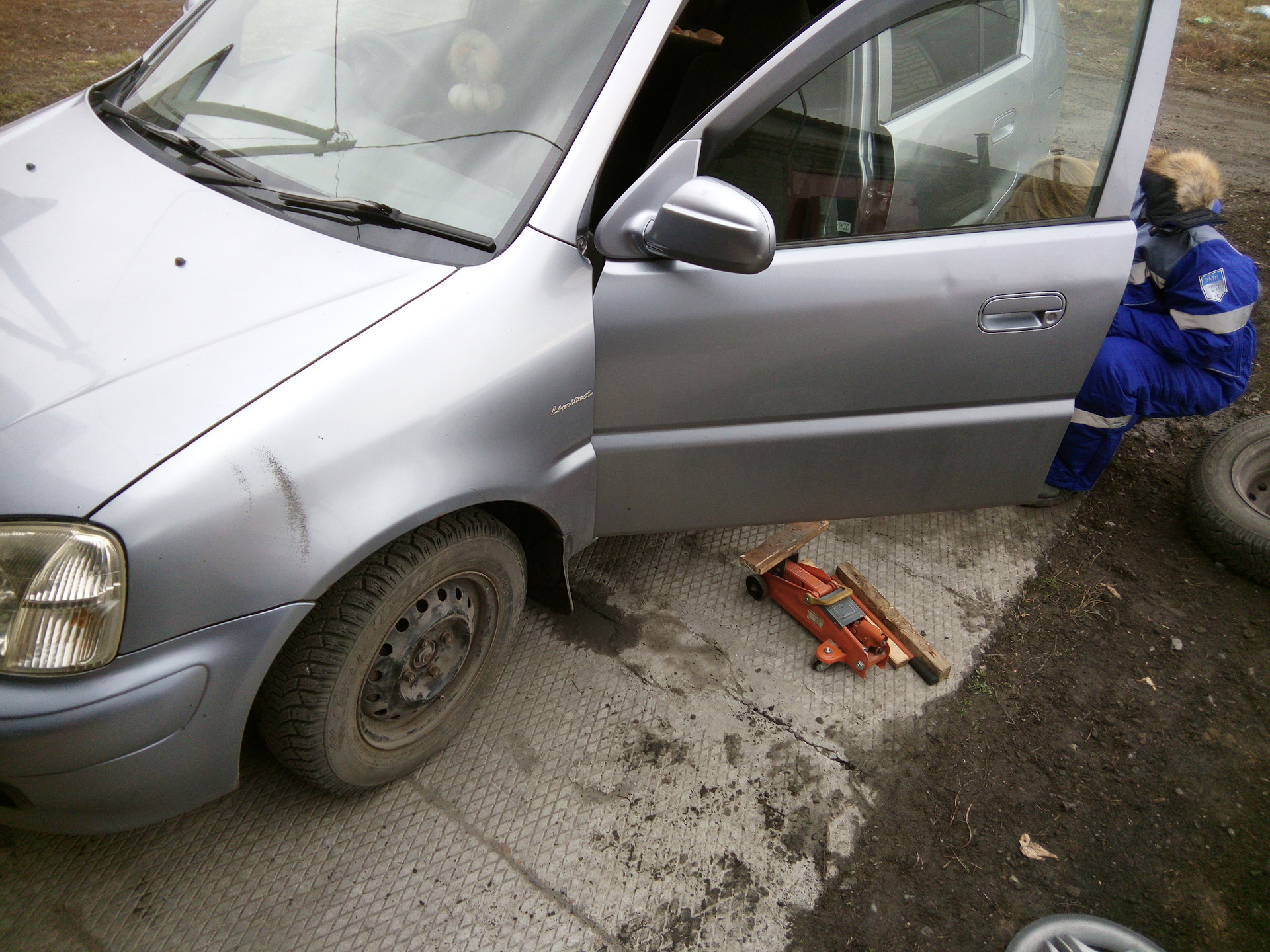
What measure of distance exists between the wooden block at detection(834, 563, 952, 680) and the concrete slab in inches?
3.1

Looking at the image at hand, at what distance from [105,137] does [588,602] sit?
6.25ft

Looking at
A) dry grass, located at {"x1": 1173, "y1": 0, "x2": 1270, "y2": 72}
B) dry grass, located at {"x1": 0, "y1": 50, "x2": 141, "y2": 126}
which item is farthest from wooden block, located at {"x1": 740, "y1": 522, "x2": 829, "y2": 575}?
dry grass, located at {"x1": 1173, "y1": 0, "x2": 1270, "y2": 72}

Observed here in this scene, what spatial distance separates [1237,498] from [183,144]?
12.5ft

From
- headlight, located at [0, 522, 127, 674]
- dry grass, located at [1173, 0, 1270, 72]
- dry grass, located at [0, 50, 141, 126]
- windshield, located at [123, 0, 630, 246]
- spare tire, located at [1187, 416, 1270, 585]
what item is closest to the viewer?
headlight, located at [0, 522, 127, 674]

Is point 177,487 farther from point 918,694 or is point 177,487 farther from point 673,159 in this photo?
point 918,694

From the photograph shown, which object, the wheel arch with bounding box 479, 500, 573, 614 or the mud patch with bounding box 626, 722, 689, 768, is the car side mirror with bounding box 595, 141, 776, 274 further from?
the mud patch with bounding box 626, 722, 689, 768

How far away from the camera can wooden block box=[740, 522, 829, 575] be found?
2807mm

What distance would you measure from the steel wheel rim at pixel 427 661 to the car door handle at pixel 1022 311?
4.98ft

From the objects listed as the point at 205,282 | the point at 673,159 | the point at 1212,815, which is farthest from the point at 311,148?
the point at 1212,815

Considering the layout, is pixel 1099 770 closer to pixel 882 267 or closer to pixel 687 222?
pixel 882 267

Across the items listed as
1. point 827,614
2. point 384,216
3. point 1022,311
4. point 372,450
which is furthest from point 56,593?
point 1022,311

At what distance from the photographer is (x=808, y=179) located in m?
2.16

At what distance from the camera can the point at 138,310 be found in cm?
166

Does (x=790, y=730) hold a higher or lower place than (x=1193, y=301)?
lower
